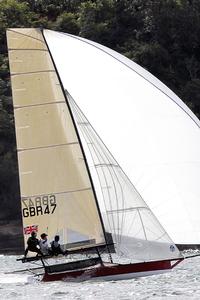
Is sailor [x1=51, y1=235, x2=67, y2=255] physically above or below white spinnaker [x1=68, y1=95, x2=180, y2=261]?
below

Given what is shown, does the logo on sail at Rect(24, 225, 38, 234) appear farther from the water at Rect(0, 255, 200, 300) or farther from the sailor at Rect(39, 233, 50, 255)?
the water at Rect(0, 255, 200, 300)

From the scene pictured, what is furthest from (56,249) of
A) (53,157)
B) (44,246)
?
(53,157)

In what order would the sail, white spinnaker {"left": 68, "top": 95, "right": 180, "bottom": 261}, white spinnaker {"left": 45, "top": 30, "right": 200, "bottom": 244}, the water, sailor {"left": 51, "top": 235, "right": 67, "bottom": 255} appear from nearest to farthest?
the water, white spinnaker {"left": 45, "top": 30, "right": 200, "bottom": 244}, white spinnaker {"left": 68, "top": 95, "right": 180, "bottom": 261}, sailor {"left": 51, "top": 235, "right": 67, "bottom": 255}, the sail

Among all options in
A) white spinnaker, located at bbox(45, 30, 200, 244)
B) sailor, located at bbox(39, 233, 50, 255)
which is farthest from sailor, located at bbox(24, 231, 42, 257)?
white spinnaker, located at bbox(45, 30, 200, 244)

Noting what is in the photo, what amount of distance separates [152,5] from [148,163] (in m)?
30.3

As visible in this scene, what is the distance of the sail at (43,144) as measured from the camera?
15.5 m

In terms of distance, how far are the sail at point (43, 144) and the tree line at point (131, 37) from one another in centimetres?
2047

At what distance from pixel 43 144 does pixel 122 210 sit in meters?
2.14

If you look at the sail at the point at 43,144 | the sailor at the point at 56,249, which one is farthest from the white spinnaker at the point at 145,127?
the sailor at the point at 56,249

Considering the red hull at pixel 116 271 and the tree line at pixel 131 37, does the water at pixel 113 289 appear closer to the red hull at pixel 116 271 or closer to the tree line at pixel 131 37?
the red hull at pixel 116 271

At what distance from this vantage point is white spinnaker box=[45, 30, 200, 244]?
13.6 m

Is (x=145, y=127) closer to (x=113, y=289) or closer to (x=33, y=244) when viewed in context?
(x=113, y=289)

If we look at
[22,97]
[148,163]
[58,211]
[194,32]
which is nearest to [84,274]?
[58,211]

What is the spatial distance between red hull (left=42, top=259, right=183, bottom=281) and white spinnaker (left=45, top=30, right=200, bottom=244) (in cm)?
93
